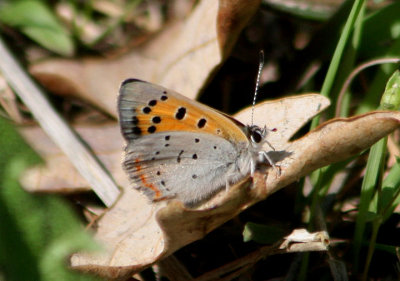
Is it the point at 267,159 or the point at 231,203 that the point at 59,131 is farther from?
the point at 231,203

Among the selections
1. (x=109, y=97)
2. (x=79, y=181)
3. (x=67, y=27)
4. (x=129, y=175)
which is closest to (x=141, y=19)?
(x=67, y=27)

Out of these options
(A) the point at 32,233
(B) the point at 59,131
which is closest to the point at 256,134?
(A) the point at 32,233

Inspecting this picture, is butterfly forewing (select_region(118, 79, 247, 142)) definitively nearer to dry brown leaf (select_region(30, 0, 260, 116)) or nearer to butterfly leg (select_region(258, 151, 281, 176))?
butterfly leg (select_region(258, 151, 281, 176))

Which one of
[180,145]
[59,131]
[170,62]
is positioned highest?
[170,62]

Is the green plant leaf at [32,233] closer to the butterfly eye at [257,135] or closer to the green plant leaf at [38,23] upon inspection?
the butterfly eye at [257,135]

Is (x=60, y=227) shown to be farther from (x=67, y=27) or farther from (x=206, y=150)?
(x=67, y=27)

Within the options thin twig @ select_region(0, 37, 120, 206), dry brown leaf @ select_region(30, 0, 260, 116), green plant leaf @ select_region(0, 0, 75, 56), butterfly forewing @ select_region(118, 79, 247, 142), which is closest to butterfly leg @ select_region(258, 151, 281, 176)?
butterfly forewing @ select_region(118, 79, 247, 142)
